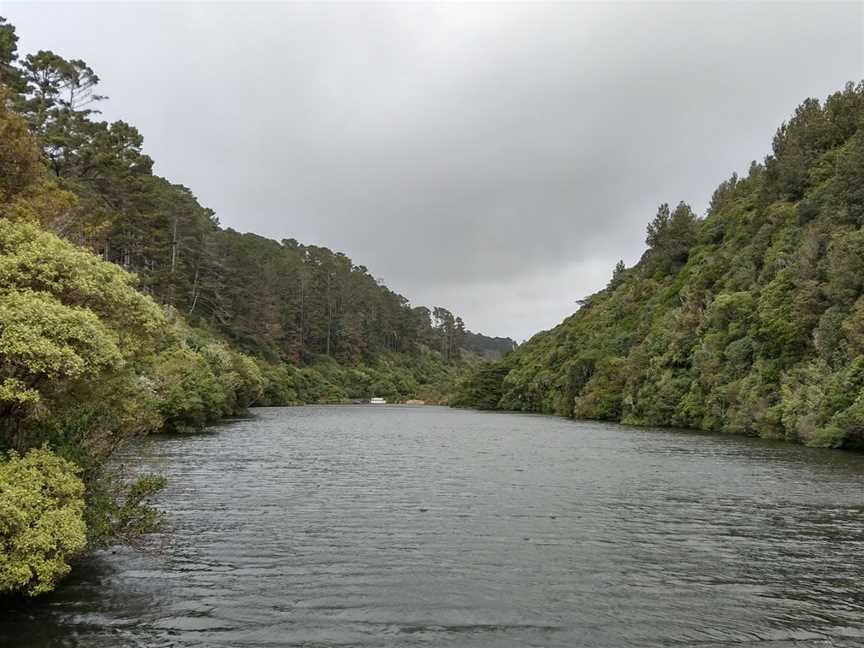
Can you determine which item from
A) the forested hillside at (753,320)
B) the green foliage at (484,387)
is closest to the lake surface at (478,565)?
the forested hillside at (753,320)

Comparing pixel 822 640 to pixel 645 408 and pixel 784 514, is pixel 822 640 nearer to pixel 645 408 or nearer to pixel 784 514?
pixel 784 514

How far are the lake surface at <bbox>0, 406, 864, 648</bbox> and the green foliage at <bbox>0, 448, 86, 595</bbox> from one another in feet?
3.40

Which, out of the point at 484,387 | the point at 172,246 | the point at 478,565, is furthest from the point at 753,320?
the point at 172,246

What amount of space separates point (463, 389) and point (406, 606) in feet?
471

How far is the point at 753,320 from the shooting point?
67188 mm

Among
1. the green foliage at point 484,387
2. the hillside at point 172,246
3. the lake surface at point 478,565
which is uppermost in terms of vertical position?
the hillside at point 172,246

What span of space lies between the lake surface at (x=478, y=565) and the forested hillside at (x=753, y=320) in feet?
78.4

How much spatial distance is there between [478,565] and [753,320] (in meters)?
62.4

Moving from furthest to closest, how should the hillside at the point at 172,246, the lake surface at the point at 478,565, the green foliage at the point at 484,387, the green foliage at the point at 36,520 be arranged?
the green foliage at the point at 484,387 → the hillside at the point at 172,246 → the lake surface at the point at 478,565 → the green foliage at the point at 36,520

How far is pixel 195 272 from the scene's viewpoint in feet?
438

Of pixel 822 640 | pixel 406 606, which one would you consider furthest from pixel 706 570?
pixel 406 606

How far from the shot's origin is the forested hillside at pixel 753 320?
51.8m

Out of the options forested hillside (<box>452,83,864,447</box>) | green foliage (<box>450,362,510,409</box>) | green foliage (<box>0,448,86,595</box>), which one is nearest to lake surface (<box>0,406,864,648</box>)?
green foliage (<box>0,448,86,595</box>)

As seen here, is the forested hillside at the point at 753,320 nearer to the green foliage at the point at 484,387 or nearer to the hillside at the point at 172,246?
the green foliage at the point at 484,387
